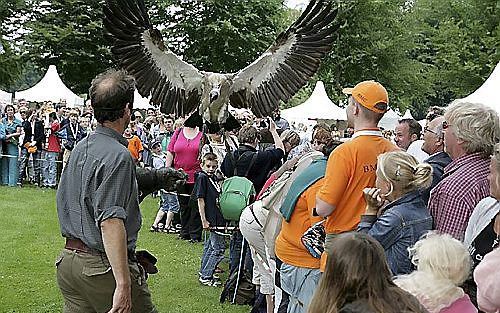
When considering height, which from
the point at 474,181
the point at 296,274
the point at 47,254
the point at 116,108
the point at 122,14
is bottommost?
the point at 47,254

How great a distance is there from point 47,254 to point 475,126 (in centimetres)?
676

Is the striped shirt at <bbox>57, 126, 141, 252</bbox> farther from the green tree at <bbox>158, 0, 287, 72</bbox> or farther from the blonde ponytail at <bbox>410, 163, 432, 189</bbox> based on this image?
the green tree at <bbox>158, 0, 287, 72</bbox>

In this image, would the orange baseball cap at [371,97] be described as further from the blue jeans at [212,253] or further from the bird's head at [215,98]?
the bird's head at [215,98]

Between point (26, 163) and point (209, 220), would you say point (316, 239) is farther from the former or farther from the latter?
point (26, 163)

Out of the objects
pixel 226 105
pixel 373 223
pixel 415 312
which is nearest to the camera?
pixel 415 312

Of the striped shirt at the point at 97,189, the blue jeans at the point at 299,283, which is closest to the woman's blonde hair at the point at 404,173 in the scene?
the blue jeans at the point at 299,283

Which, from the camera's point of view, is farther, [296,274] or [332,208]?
[296,274]

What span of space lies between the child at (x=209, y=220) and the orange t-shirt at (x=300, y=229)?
120 inches

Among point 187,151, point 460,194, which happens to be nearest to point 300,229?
point 460,194

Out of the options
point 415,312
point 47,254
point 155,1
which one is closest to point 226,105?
point 47,254

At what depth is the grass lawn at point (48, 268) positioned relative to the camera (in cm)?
698

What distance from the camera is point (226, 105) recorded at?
9.43 m

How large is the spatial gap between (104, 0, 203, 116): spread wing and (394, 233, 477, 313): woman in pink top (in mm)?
6267

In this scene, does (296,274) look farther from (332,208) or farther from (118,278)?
(118,278)
